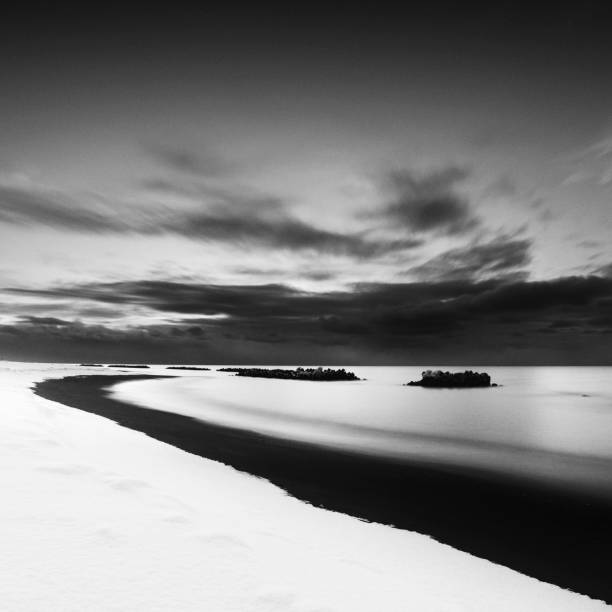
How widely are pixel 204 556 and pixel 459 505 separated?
582 cm

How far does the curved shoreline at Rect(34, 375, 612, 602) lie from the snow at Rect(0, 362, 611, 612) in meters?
0.64

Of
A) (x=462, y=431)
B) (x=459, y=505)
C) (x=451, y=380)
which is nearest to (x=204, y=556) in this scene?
(x=459, y=505)

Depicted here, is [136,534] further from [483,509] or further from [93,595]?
[483,509]

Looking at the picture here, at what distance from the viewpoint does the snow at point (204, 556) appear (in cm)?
361

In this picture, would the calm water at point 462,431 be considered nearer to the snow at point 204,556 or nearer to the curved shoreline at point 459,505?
the curved shoreline at point 459,505

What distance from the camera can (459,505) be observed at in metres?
8.48

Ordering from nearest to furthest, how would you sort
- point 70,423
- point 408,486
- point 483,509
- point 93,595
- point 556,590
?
1. point 93,595
2. point 556,590
3. point 483,509
4. point 408,486
5. point 70,423

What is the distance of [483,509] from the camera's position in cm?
Answer: 827

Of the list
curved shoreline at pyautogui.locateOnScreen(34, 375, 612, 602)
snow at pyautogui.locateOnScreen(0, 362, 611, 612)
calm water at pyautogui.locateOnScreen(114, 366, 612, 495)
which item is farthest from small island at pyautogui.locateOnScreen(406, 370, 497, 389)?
snow at pyautogui.locateOnScreen(0, 362, 611, 612)

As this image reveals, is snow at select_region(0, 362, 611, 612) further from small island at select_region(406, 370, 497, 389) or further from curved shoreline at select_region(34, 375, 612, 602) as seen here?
small island at select_region(406, 370, 497, 389)

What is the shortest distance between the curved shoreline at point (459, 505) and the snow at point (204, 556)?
0.64m

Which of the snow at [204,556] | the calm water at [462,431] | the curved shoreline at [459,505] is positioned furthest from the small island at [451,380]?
the snow at [204,556]

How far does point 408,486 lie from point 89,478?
645 cm

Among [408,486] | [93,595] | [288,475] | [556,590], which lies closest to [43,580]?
[93,595]
